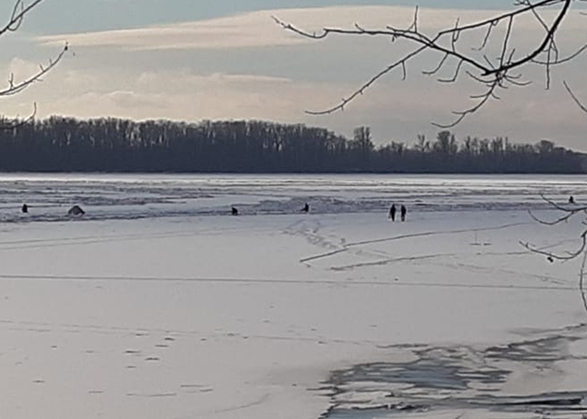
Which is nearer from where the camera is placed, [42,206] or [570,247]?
[570,247]

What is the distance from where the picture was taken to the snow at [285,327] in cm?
769

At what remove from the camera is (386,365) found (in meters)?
8.94

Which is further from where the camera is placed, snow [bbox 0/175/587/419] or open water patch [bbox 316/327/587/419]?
snow [bbox 0/175/587/419]

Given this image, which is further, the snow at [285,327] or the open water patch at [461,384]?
the snow at [285,327]

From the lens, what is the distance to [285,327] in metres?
10.8

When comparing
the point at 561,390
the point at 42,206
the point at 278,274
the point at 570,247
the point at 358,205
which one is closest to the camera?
the point at 561,390

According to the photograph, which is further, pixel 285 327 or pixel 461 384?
pixel 285 327

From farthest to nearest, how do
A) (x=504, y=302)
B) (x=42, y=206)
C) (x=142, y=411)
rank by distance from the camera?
(x=42, y=206), (x=504, y=302), (x=142, y=411)

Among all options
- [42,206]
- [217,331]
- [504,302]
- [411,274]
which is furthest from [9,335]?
[42,206]

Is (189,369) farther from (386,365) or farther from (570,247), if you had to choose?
(570,247)

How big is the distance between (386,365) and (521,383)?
112 centimetres

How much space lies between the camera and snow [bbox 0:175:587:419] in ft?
25.2

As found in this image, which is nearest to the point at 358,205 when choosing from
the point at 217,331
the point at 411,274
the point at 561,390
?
the point at 411,274

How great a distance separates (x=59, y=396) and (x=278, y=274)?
27.0ft
